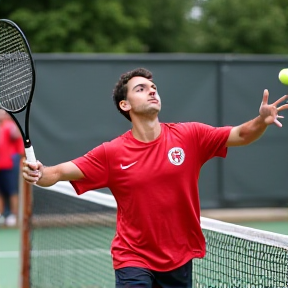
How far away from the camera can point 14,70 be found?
496cm

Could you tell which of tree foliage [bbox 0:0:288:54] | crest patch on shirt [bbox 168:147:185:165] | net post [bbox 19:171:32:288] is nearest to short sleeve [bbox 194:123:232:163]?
crest patch on shirt [bbox 168:147:185:165]

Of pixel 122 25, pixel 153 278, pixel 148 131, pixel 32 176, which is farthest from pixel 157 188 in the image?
pixel 122 25

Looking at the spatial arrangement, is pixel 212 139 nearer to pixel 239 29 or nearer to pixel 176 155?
pixel 176 155

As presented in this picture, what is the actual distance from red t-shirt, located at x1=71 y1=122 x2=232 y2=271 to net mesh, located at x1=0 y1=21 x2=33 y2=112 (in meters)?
0.57

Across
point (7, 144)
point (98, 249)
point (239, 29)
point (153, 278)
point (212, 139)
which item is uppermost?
point (212, 139)

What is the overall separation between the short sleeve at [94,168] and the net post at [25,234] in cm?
296

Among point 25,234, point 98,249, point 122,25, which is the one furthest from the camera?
point 122,25

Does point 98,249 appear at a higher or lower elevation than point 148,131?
lower

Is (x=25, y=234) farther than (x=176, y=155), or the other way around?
(x=25, y=234)

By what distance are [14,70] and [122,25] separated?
21.2 m

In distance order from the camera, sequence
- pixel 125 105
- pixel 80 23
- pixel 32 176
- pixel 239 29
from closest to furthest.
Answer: pixel 32 176 → pixel 125 105 → pixel 80 23 → pixel 239 29

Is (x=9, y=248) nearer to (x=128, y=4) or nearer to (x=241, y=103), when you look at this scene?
(x=241, y=103)

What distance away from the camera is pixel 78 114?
475 inches

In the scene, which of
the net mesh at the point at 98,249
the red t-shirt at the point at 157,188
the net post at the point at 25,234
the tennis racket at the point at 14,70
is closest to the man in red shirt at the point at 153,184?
the red t-shirt at the point at 157,188
